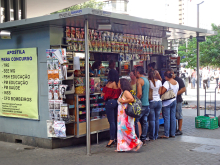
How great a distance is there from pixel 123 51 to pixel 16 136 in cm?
386

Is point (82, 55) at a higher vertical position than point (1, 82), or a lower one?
higher

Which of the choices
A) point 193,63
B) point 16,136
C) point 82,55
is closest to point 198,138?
point 82,55

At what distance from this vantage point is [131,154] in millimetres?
6566

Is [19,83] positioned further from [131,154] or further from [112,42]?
[131,154]

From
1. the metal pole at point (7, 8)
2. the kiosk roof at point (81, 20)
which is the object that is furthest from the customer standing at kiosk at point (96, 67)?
the metal pole at point (7, 8)

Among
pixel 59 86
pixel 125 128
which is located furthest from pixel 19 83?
pixel 125 128

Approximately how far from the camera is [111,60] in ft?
28.1

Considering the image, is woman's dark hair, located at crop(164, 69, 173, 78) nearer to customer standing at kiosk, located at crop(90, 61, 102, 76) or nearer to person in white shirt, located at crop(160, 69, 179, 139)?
person in white shirt, located at crop(160, 69, 179, 139)

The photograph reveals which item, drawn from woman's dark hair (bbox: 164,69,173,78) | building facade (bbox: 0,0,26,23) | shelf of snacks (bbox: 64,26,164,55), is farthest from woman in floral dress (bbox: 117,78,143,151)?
building facade (bbox: 0,0,26,23)

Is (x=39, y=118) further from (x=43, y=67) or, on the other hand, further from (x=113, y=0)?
(x=113, y=0)

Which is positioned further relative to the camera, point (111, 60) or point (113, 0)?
point (113, 0)

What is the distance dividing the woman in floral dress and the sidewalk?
0.17 meters

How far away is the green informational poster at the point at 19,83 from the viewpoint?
24.3 ft

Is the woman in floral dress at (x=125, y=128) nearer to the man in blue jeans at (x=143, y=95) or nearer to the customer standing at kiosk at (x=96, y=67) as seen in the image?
the man in blue jeans at (x=143, y=95)
